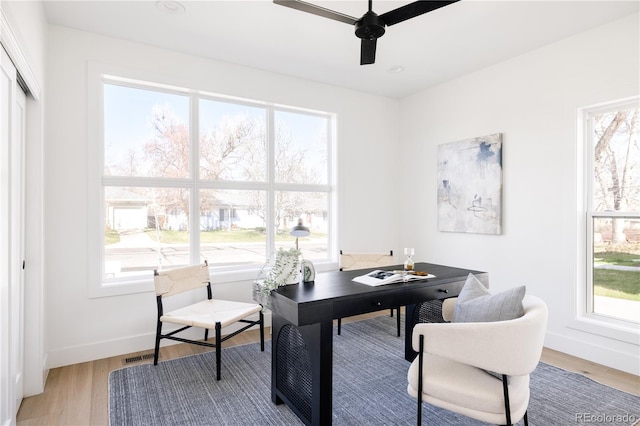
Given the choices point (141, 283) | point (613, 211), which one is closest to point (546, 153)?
point (613, 211)

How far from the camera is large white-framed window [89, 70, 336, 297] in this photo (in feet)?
10.5

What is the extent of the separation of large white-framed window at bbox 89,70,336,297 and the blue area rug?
2.95 feet

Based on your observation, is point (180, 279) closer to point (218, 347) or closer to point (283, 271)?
point (218, 347)

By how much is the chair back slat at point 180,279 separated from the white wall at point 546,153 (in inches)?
108

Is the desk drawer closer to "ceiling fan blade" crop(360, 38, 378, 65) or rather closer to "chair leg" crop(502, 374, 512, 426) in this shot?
"chair leg" crop(502, 374, 512, 426)

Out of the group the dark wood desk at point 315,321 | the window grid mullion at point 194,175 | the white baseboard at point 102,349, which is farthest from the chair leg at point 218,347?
the window grid mullion at point 194,175

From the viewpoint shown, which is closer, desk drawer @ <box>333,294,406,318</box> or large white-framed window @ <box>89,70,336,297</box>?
desk drawer @ <box>333,294,406,318</box>

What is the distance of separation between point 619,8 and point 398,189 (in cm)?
278

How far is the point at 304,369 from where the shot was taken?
2080mm

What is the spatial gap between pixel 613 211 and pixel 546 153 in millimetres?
716

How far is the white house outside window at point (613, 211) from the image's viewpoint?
2.88 metres

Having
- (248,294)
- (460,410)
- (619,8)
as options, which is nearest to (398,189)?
(248,294)

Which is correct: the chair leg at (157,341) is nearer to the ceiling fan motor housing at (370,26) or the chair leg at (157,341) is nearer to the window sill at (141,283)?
the window sill at (141,283)

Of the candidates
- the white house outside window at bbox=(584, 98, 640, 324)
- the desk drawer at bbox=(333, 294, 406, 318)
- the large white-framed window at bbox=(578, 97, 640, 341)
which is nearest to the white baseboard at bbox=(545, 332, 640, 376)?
the large white-framed window at bbox=(578, 97, 640, 341)
